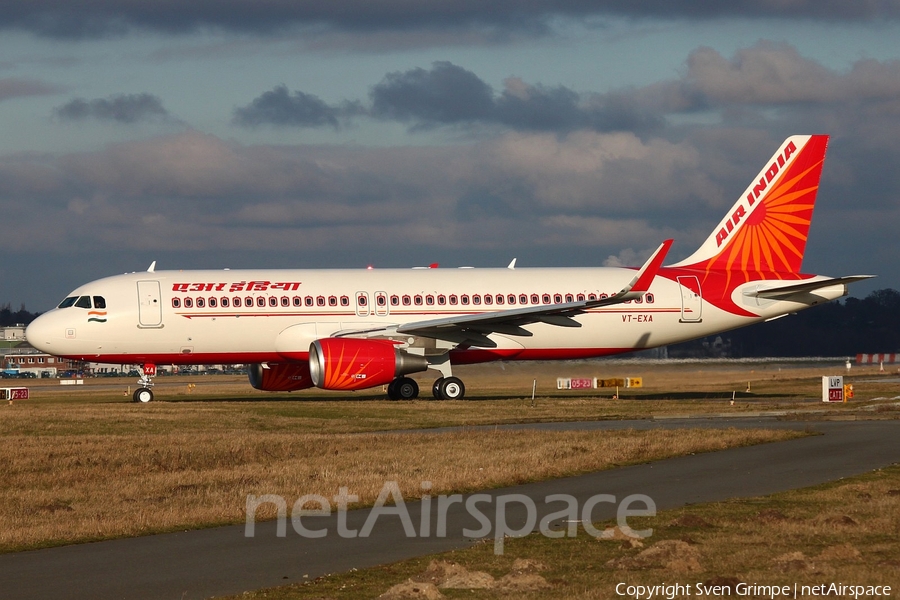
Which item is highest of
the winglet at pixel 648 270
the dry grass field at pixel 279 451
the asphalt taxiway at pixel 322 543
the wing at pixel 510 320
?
the winglet at pixel 648 270

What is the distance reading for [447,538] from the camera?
38.5 feet

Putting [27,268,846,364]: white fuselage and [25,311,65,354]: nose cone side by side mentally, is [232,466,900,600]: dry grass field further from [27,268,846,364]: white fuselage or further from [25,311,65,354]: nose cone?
[25,311,65,354]: nose cone

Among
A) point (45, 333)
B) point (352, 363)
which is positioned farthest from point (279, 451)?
point (45, 333)

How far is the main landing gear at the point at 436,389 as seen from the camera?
117 feet

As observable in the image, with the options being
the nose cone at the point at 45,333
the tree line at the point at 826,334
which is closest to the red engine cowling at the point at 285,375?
the nose cone at the point at 45,333

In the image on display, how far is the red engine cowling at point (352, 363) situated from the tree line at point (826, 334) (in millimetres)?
47177

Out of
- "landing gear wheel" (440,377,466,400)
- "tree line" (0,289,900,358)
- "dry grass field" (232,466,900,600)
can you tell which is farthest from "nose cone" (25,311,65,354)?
"tree line" (0,289,900,358)

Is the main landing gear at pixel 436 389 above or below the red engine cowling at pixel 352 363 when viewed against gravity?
below

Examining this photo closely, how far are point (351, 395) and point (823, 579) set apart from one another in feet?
105

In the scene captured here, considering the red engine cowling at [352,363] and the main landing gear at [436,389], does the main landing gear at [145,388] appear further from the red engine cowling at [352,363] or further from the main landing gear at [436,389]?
the main landing gear at [436,389]

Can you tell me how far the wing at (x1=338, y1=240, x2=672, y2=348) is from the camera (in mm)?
32844

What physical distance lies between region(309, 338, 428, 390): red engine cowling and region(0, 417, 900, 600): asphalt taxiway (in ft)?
48.1

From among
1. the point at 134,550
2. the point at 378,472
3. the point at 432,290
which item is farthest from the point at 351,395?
the point at 134,550

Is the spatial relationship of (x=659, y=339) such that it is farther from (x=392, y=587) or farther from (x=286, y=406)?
(x=392, y=587)
